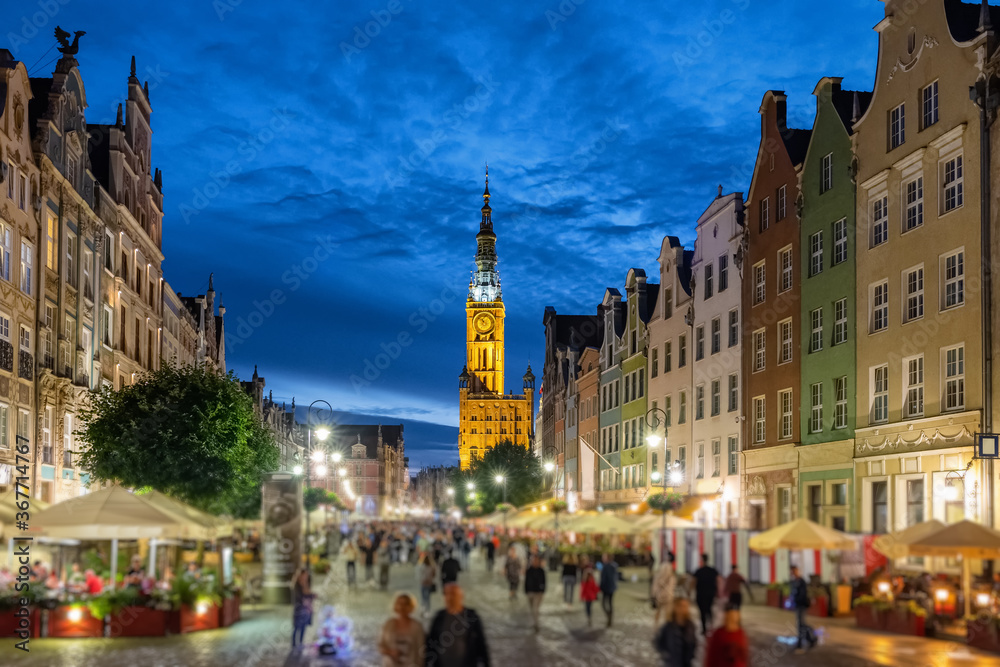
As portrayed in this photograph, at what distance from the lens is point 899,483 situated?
36.1 metres

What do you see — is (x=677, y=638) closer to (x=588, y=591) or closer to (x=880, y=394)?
(x=588, y=591)

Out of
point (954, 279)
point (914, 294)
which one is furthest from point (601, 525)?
point (954, 279)

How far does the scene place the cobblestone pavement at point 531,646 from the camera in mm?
21422

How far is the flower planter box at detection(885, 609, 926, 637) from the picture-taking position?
26.7 metres

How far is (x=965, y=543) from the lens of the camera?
82.7 ft

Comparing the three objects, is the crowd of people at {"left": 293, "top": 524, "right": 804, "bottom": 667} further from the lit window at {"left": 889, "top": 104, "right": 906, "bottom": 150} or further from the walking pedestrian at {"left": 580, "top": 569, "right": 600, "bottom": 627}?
the lit window at {"left": 889, "top": 104, "right": 906, "bottom": 150}

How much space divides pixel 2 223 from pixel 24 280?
3254 mm

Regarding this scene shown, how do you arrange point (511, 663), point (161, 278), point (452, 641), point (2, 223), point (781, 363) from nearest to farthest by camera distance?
point (452, 641) < point (511, 663) < point (2, 223) < point (781, 363) < point (161, 278)

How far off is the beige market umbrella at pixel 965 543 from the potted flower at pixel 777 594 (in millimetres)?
8263

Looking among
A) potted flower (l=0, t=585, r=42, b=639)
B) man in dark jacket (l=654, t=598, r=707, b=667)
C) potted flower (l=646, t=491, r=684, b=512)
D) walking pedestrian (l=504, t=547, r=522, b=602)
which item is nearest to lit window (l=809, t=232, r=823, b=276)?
potted flower (l=646, t=491, r=684, b=512)

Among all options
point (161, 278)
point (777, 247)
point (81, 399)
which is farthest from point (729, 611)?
point (161, 278)

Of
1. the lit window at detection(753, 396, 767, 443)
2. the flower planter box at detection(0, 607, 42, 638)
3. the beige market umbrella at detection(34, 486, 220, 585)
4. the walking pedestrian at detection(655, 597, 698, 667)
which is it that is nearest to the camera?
the walking pedestrian at detection(655, 597, 698, 667)

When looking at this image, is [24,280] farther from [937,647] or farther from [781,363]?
[937,647]

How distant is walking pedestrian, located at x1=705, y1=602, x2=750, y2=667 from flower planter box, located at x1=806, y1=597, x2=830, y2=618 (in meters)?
19.8
